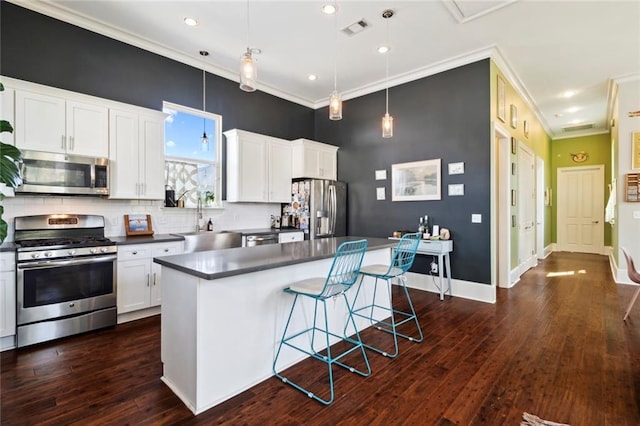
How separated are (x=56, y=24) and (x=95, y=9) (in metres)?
0.47

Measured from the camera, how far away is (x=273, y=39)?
402 cm

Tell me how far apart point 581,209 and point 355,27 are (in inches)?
338

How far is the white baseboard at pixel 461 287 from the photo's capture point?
13.9ft

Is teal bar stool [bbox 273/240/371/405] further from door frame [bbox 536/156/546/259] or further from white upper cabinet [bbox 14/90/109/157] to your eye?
door frame [bbox 536/156/546/259]

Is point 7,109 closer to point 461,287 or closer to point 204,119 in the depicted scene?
point 204,119

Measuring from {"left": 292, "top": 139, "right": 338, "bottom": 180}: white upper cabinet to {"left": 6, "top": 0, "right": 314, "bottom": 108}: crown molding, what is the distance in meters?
1.51

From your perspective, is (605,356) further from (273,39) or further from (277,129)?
(277,129)

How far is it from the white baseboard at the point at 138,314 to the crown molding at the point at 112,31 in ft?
10.8

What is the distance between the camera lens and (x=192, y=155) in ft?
15.2

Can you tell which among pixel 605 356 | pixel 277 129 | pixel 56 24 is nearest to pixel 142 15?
pixel 56 24

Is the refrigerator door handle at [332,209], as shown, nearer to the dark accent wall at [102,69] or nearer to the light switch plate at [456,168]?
the dark accent wall at [102,69]

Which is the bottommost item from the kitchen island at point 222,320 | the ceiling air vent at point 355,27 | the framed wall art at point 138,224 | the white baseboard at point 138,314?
the white baseboard at point 138,314

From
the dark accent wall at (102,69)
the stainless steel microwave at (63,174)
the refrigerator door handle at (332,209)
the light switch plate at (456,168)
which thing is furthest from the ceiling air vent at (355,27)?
the stainless steel microwave at (63,174)

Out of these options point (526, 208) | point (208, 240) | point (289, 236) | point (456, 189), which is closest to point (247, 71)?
point (208, 240)
